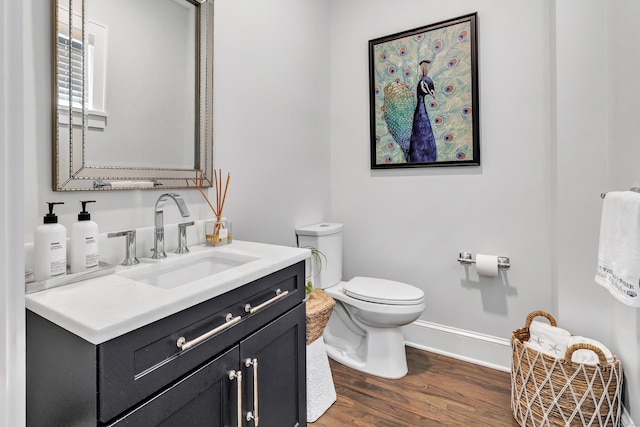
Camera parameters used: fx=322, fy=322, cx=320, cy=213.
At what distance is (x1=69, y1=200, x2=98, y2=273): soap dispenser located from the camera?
938mm

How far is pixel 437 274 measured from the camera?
7.10 feet

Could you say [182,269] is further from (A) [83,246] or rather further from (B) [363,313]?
(B) [363,313]

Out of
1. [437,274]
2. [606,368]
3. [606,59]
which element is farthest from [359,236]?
[606,59]

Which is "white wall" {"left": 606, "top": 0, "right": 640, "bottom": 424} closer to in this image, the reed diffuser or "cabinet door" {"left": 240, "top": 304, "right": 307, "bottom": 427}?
"cabinet door" {"left": 240, "top": 304, "right": 307, "bottom": 427}

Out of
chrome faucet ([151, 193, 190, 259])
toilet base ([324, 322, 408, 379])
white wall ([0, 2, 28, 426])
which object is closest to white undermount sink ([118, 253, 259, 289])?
chrome faucet ([151, 193, 190, 259])

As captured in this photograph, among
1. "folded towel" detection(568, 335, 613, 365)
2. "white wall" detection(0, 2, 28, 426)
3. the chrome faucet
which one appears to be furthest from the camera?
"folded towel" detection(568, 335, 613, 365)

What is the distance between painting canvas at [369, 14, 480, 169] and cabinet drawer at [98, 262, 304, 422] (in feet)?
4.91

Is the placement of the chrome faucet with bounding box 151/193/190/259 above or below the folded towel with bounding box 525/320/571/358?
above

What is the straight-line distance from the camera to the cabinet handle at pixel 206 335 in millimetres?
781

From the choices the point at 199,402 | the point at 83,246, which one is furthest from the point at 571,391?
the point at 83,246

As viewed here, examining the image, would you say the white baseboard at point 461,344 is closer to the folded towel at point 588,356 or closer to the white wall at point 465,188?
the white wall at point 465,188

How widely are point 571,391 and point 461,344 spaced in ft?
2.56

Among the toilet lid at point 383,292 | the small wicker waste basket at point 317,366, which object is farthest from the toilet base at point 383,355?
the small wicker waste basket at point 317,366

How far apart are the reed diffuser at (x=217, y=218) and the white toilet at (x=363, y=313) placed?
2.16 feet
